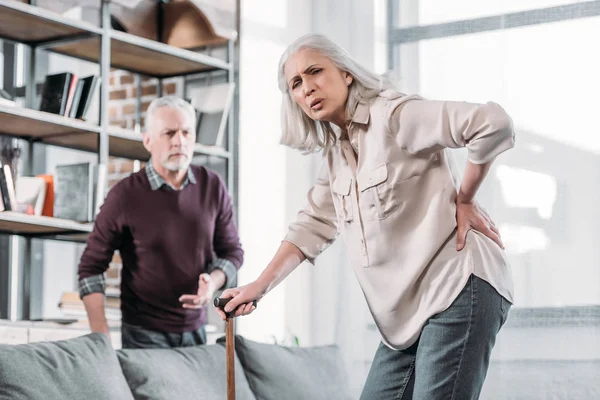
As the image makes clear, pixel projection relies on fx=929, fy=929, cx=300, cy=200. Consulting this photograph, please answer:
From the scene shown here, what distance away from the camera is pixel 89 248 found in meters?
3.51

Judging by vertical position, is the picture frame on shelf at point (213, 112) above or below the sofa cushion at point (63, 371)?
above

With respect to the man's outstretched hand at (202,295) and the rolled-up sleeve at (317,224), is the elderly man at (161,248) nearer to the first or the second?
the man's outstretched hand at (202,295)

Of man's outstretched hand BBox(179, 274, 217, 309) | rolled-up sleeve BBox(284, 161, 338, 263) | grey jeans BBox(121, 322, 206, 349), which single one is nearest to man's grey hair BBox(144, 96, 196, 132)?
man's outstretched hand BBox(179, 274, 217, 309)

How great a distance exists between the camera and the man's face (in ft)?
11.8

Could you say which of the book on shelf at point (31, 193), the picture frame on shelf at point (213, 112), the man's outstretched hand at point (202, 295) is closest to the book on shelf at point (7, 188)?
the book on shelf at point (31, 193)

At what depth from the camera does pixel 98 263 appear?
3488 mm

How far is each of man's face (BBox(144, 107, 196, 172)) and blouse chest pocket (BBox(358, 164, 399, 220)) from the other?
62.2 inches

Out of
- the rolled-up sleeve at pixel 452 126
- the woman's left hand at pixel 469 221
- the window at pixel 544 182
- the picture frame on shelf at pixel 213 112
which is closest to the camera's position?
the rolled-up sleeve at pixel 452 126

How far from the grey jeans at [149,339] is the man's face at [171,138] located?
2.08 ft

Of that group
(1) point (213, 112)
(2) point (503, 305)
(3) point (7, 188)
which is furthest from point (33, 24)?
(2) point (503, 305)

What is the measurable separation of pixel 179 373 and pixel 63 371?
51 centimetres

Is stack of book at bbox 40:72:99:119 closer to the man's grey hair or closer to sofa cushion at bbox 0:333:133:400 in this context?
the man's grey hair

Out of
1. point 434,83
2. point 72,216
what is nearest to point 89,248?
point 72,216

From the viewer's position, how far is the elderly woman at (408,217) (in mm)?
1973
